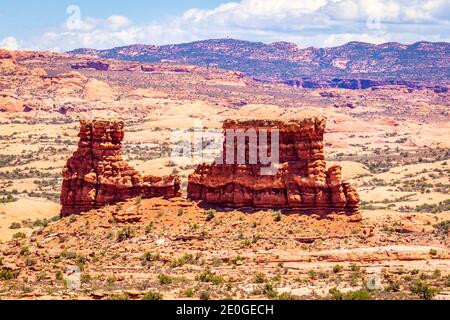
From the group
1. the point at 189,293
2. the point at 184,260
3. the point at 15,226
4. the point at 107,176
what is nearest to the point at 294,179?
the point at 184,260

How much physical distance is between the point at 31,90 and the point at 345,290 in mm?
140363

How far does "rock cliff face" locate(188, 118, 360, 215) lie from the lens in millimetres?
39281

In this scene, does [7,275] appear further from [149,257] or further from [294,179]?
[294,179]

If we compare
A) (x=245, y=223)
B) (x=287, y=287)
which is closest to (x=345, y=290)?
(x=287, y=287)

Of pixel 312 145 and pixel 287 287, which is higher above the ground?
pixel 312 145

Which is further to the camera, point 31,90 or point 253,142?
point 31,90

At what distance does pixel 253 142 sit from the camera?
39.9 m

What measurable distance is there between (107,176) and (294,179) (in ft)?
29.6

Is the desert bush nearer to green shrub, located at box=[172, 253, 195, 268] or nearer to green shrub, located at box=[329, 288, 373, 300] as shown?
green shrub, located at box=[172, 253, 195, 268]

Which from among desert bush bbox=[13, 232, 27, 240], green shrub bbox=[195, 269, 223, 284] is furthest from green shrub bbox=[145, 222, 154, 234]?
desert bush bbox=[13, 232, 27, 240]

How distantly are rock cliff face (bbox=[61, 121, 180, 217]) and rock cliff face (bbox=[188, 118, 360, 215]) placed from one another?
3163 mm
